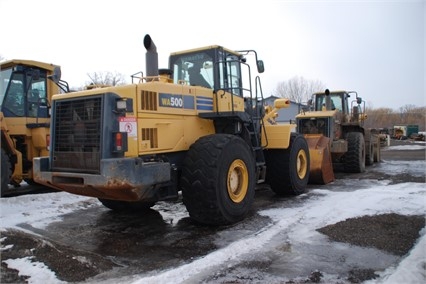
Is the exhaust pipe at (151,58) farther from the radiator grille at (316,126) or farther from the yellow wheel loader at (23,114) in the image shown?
the radiator grille at (316,126)

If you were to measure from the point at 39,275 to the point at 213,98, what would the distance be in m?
3.94

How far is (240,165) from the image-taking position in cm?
636

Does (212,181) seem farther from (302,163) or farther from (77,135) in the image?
(302,163)

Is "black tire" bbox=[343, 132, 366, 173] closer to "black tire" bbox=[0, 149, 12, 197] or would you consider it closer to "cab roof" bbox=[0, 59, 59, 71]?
"cab roof" bbox=[0, 59, 59, 71]

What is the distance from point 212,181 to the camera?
18.3ft

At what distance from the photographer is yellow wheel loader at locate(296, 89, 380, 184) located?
10070 mm

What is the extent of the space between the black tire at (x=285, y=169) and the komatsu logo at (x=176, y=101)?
105 inches

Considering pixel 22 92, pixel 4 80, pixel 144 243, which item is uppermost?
pixel 4 80

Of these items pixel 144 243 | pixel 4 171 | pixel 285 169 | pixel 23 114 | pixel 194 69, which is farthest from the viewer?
pixel 23 114

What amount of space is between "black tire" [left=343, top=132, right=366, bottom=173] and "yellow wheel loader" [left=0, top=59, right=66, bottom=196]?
8.68 metres

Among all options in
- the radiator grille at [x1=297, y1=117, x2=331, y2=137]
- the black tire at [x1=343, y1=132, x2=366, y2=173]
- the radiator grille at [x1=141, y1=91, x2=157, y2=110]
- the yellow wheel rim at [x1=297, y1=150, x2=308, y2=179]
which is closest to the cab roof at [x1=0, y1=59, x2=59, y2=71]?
the radiator grille at [x1=141, y1=91, x2=157, y2=110]

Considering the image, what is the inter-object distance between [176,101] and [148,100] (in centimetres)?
63

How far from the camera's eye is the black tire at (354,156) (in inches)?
481

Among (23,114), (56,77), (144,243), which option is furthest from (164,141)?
(23,114)
